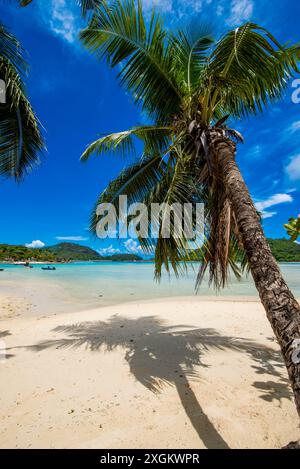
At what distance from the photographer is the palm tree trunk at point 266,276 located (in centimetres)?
154

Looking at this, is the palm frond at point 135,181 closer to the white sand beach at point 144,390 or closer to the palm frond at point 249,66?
the palm frond at point 249,66

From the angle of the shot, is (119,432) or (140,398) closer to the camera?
(119,432)

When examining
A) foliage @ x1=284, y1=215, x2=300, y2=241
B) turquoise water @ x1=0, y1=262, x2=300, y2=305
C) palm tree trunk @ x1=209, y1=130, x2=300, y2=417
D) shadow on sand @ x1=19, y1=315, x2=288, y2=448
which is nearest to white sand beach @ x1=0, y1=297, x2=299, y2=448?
shadow on sand @ x1=19, y1=315, x2=288, y2=448

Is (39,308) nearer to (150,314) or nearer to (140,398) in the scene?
(150,314)

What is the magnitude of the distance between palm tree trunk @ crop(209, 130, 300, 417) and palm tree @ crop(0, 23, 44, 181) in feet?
12.9

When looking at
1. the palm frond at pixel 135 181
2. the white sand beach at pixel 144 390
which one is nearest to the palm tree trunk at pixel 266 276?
the white sand beach at pixel 144 390

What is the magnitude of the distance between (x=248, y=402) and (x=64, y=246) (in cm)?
17034

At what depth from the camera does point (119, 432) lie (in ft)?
7.80

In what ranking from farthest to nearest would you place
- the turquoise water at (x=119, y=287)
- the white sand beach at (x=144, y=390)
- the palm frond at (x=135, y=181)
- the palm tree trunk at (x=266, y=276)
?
1. the turquoise water at (x=119, y=287)
2. the palm frond at (x=135, y=181)
3. the white sand beach at (x=144, y=390)
4. the palm tree trunk at (x=266, y=276)

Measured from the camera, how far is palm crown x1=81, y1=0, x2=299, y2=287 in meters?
3.29

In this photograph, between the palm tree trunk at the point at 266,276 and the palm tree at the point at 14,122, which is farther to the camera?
the palm tree at the point at 14,122

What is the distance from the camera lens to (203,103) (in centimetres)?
340

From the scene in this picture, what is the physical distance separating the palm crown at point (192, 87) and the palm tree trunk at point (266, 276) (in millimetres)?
637
